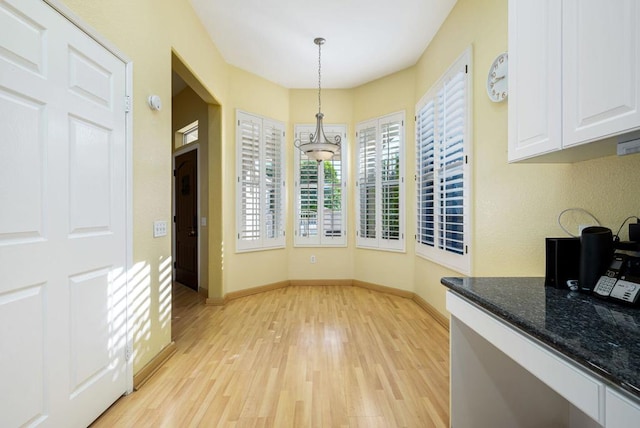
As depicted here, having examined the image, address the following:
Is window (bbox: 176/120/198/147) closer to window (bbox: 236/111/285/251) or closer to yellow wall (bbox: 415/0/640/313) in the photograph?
window (bbox: 236/111/285/251)

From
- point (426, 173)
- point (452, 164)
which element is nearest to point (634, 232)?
point (452, 164)

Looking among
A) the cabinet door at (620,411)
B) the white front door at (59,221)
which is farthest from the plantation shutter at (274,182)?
the cabinet door at (620,411)

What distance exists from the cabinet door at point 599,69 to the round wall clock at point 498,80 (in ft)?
3.15

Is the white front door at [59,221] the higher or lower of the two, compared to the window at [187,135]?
lower

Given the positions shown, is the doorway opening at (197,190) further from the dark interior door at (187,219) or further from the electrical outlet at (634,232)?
the electrical outlet at (634,232)

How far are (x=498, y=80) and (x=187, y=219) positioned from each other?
433 cm

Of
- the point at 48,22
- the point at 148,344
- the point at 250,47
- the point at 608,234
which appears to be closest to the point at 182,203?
the point at 250,47

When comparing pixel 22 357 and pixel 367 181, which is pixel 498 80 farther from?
pixel 22 357

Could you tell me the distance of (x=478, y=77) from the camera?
248 cm

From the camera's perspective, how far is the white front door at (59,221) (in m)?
1.20

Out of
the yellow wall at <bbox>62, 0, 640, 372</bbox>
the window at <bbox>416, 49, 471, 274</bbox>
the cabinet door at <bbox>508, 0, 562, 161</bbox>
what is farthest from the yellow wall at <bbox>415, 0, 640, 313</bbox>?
the cabinet door at <bbox>508, 0, 562, 161</bbox>

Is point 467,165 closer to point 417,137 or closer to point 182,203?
point 417,137

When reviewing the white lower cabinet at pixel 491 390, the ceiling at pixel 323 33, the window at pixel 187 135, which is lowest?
the white lower cabinet at pixel 491 390

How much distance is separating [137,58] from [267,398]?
2.40 m
